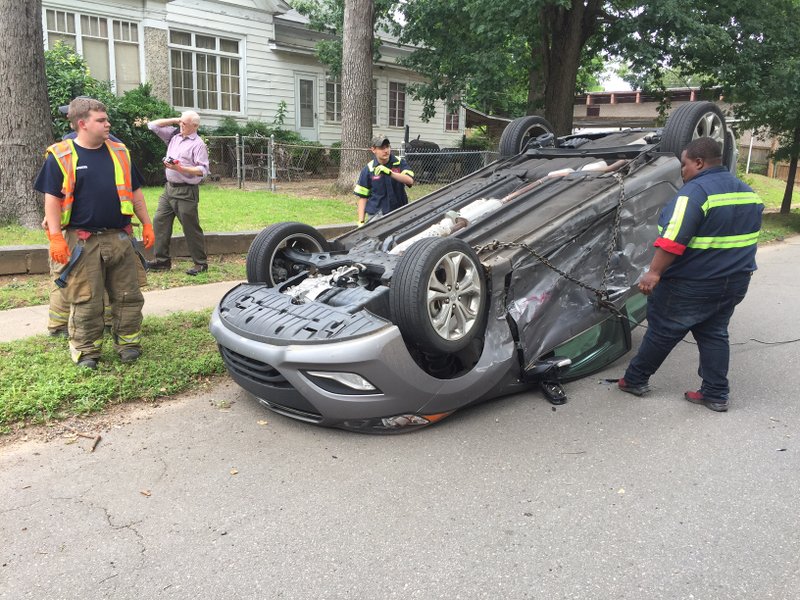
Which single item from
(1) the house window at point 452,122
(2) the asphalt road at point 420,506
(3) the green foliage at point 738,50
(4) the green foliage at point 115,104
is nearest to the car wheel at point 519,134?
(2) the asphalt road at point 420,506

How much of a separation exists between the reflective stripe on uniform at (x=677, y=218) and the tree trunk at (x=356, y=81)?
9.33 metres

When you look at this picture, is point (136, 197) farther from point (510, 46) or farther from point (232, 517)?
point (510, 46)

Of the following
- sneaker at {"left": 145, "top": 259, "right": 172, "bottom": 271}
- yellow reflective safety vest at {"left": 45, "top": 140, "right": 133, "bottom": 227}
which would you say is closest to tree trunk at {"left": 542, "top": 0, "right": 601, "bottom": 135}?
sneaker at {"left": 145, "top": 259, "right": 172, "bottom": 271}

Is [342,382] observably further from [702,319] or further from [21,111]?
[21,111]

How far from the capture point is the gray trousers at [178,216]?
682 cm

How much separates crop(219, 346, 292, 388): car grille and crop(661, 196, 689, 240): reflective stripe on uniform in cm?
247

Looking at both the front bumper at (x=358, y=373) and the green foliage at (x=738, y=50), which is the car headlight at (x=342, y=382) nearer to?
the front bumper at (x=358, y=373)

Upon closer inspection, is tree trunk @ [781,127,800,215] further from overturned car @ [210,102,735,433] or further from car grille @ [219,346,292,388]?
car grille @ [219,346,292,388]

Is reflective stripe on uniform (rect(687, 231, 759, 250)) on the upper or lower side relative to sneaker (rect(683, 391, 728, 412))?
upper

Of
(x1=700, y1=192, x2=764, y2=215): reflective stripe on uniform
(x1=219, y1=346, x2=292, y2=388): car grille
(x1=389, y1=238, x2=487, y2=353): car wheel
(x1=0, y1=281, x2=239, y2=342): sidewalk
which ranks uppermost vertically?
(x1=700, y1=192, x2=764, y2=215): reflective stripe on uniform

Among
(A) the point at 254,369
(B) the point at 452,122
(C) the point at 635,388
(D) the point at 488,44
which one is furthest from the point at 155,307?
(B) the point at 452,122

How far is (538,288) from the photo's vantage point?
425 centimetres

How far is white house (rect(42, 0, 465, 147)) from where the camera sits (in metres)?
15.3

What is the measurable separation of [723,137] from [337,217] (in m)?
6.58
